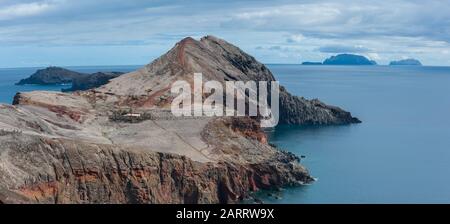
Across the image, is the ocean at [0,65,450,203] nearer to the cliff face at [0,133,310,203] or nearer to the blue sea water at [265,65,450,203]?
the blue sea water at [265,65,450,203]

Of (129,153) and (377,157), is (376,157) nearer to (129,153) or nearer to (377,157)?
(377,157)

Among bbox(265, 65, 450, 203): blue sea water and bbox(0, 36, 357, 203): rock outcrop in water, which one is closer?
bbox(0, 36, 357, 203): rock outcrop in water

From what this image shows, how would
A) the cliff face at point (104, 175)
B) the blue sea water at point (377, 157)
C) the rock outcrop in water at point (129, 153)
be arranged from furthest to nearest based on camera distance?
1. the blue sea water at point (377, 157)
2. the rock outcrop in water at point (129, 153)
3. the cliff face at point (104, 175)

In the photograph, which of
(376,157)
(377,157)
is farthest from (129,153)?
(377,157)

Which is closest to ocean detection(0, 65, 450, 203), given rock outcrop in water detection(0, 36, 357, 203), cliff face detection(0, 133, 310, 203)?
rock outcrop in water detection(0, 36, 357, 203)

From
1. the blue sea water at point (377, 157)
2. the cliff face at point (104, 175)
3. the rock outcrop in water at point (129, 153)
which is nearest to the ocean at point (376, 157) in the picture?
the blue sea water at point (377, 157)

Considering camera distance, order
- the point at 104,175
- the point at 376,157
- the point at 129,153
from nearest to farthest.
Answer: the point at 104,175
the point at 129,153
the point at 376,157

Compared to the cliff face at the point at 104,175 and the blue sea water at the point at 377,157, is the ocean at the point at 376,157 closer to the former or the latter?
the blue sea water at the point at 377,157

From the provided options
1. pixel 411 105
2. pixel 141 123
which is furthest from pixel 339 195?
pixel 411 105

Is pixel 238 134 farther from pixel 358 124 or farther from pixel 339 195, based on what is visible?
pixel 358 124
